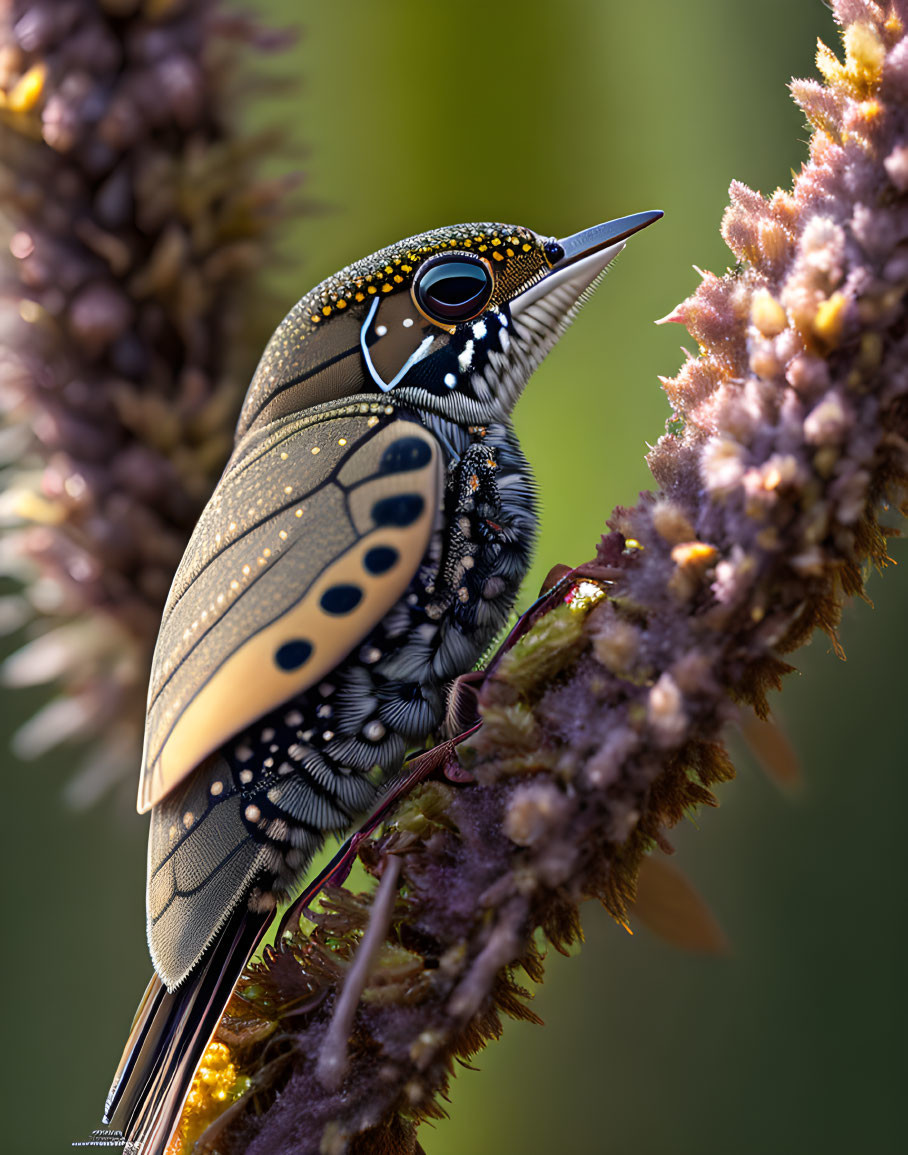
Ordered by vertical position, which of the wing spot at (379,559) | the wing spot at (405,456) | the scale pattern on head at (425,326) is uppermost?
the scale pattern on head at (425,326)

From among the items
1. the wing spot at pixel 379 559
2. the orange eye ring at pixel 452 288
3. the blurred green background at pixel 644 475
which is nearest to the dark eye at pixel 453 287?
the orange eye ring at pixel 452 288

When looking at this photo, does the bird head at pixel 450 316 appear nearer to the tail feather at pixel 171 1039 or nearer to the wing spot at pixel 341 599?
the wing spot at pixel 341 599

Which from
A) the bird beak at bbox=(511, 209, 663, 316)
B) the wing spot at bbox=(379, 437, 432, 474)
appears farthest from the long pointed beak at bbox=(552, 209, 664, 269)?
the wing spot at bbox=(379, 437, 432, 474)

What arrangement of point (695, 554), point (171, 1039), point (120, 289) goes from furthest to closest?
point (120, 289) < point (171, 1039) < point (695, 554)

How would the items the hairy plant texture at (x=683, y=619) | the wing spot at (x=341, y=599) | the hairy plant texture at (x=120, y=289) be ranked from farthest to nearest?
the hairy plant texture at (x=120, y=289) → the wing spot at (x=341, y=599) → the hairy plant texture at (x=683, y=619)

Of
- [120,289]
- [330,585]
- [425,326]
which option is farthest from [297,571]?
[120,289]

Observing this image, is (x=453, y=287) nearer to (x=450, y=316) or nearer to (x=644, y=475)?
(x=450, y=316)

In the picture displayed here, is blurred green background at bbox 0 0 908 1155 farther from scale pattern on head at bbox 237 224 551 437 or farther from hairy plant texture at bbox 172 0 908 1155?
hairy plant texture at bbox 172 0 908 1155
